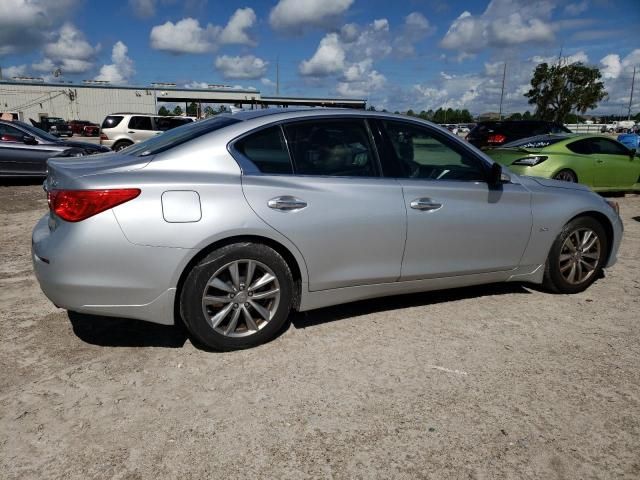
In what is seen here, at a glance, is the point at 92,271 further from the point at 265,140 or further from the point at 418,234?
the point at 418,234

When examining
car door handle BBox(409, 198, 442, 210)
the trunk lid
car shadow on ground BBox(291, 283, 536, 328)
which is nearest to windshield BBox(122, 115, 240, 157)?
the trunk lid

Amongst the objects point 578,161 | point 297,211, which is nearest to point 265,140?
point 297,211

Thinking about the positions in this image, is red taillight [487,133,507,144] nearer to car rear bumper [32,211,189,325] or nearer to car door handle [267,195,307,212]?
car door handle [267,195,307,212]

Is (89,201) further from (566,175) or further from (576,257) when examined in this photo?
(566,175)

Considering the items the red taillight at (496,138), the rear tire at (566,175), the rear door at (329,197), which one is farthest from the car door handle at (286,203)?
the red taillight at (496,138)

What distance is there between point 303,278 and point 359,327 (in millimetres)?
670

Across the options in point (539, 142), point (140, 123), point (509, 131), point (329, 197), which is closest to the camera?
point (329, 197)

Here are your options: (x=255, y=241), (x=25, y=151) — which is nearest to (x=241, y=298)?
(x=255, y=241)

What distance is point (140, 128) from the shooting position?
61.9 ft

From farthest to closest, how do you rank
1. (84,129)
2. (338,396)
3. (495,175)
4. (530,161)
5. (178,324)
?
(84,129) → (530,161) → (495,175) → (178,324) → (338,396)

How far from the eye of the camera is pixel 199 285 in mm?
3064

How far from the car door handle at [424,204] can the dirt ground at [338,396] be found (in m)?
0.88

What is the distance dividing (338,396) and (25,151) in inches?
416

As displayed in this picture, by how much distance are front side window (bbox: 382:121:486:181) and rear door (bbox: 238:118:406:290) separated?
233 millimetres
